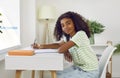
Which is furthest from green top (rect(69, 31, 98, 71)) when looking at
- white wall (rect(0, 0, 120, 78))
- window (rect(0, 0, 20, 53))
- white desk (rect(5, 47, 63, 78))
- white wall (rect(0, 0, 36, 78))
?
white wall (rect(0, 0, 120, 78))

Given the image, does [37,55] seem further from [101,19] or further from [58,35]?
[101,19]

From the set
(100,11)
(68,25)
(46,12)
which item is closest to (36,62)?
(68,25)

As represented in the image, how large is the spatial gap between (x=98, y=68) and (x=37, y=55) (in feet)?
2.12

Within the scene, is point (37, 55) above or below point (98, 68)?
above

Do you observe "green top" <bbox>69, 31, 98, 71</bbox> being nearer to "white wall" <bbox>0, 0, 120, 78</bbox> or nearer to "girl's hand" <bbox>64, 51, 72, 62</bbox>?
"girl's hand" <bbox>64, 51, 72, 62</bbox>

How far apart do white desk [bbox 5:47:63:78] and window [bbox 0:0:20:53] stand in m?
1.25

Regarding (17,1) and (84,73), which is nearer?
(84,73)

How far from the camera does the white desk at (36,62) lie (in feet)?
5.93

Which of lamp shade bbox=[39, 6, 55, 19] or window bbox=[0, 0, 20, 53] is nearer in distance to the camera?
window bbox=[0, 0, 20, 53]

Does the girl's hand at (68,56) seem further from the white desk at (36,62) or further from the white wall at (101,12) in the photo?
the white wall at (101,12)

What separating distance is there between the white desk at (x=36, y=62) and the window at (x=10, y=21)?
1249 millimetres

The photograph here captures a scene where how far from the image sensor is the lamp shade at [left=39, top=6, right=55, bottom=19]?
404cm

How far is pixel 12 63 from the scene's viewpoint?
182 cm

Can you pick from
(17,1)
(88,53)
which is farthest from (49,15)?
(88,53)
